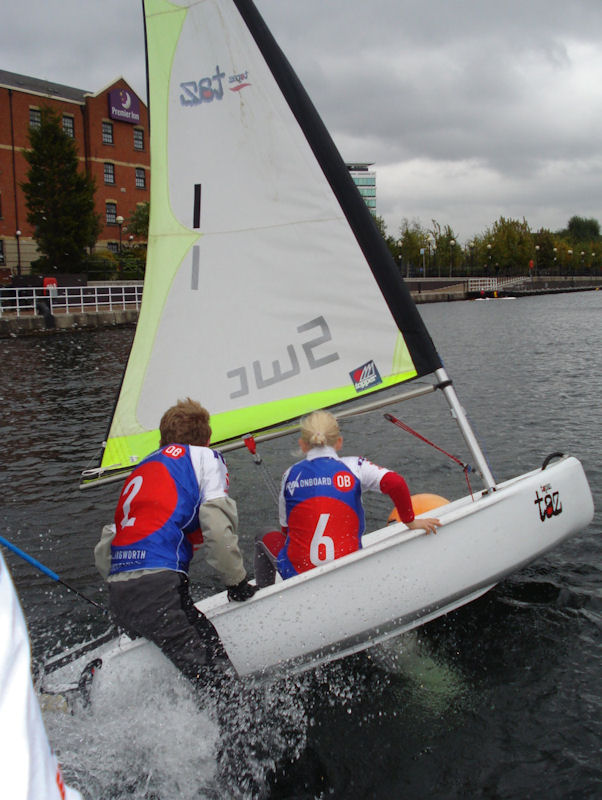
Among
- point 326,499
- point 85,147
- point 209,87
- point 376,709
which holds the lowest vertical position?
point 376,709

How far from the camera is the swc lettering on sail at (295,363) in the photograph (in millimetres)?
4387

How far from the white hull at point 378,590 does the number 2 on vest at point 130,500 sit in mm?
656

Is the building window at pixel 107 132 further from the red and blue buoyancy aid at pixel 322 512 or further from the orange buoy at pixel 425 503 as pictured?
the red and blue buoyancy aid at pixel 322 512

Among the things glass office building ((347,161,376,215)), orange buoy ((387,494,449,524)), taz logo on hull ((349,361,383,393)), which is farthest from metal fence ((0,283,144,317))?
glass office building ((347,161,376,215))

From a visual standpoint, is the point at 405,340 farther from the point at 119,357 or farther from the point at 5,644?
the point at 119,357

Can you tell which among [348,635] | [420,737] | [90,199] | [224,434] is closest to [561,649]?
[420,737]

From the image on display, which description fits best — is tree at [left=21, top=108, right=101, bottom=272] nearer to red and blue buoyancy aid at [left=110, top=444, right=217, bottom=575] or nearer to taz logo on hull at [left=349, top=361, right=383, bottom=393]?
taz logo on hull at [left=349, top=361, right=383, bottom=393]

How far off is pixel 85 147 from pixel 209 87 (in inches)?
1870

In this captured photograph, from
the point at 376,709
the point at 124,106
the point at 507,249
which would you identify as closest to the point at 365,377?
the point at 376,709

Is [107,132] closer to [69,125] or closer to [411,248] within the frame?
[69,125]

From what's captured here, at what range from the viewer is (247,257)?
14.9ft

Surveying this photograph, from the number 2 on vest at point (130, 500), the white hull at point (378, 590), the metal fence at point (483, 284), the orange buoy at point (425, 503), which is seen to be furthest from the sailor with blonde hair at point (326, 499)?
the metal fence at point (483, 284)

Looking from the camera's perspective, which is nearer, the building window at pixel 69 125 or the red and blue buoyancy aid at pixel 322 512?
the red and blue buoyancy aid at pixel 322 512

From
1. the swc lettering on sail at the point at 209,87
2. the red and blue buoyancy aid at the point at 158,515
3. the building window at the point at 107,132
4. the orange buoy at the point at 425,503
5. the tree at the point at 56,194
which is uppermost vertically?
the building window at the point at 107,132
